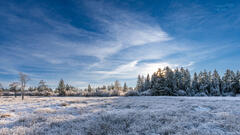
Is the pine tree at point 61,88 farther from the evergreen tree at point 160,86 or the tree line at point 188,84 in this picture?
the evergreen tree at point 160,86

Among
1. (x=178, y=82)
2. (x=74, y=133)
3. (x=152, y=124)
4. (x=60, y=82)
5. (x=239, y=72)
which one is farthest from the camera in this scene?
(x=60, y=82)

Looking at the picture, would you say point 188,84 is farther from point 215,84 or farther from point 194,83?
point 215,84

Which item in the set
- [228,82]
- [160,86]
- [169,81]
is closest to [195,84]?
[228,82]

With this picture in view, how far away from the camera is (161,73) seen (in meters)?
50.0

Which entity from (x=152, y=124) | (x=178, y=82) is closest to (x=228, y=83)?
(x=178, y=82)

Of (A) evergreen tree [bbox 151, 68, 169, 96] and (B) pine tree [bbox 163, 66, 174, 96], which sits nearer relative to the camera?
(A) evergreen tree [bbox 151, 68, 169, 96]

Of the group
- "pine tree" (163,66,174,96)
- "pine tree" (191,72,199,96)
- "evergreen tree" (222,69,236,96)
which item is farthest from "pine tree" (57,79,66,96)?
"evergreen tree" (222,69,236,96)

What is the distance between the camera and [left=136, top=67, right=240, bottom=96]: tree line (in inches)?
1935

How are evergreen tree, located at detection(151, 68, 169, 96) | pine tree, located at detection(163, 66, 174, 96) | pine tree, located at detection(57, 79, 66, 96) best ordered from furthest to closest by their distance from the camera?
pine tree, located at detection(57, 79, 66, 96) → pine tree, located at detection(163, 66, 174, 96) → evergreen tree, located at detection(151, 68, 169, 96)

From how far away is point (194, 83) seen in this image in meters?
55.4

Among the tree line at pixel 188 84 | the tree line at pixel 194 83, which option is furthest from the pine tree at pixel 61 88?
the tree line at pixel 194 83

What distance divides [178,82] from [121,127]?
185 ft

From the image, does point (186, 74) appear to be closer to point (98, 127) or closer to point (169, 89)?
point (169, 89)

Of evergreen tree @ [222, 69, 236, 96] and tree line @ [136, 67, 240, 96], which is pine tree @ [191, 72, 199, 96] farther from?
evergreen tree @ [222, 69, 236, 96]
